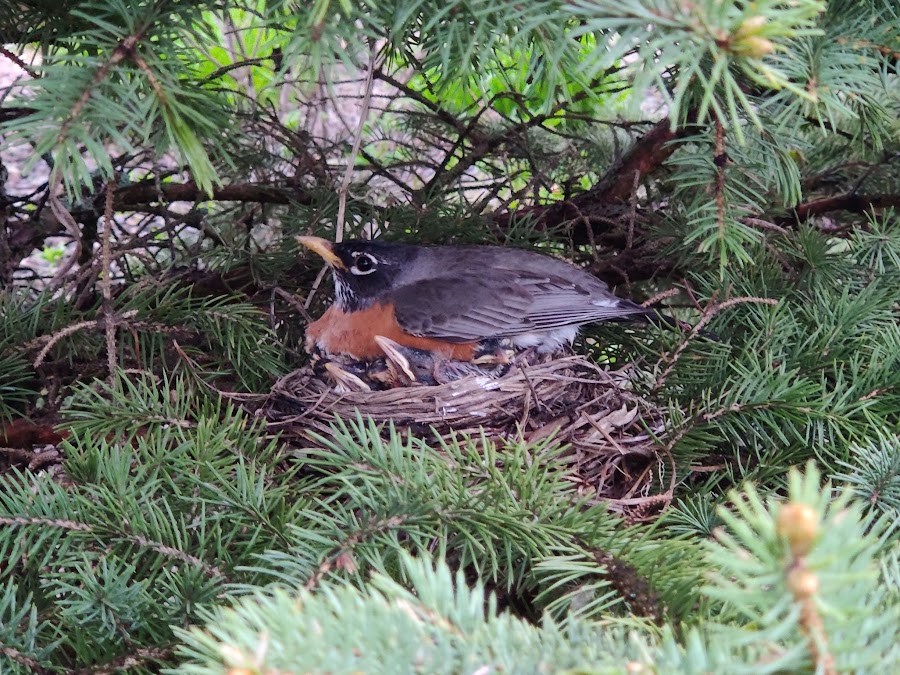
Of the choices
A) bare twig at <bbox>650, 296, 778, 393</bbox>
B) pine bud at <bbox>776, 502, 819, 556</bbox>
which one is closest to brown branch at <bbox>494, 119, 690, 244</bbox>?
bare twig at <bbox>650, 296, 778, 393</bbox>

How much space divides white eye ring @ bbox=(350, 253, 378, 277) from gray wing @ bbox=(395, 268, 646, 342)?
13 centimetres

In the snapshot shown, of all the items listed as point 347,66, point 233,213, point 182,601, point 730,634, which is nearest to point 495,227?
point 233,213

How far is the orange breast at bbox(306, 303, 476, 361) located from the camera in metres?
2.15

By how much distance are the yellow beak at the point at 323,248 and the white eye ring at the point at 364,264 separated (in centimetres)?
8

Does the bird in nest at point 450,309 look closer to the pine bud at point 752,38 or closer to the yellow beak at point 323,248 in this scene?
the yellow beak at point 323,248

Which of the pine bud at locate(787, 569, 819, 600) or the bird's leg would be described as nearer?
the pine bud at locate(787, 569, 819, 600)

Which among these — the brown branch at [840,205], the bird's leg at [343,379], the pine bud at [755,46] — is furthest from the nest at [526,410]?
the pine bud at [755,46]

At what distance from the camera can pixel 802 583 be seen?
481 millimetres

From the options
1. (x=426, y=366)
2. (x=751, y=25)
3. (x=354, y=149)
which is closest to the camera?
(x=751, y=25)

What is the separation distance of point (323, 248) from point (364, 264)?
26 centimetres

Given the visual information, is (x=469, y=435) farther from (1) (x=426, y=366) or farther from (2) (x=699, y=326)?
(1) (x=426, y=366)

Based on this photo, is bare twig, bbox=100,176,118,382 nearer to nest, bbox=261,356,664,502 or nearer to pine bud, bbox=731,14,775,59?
nest, bbox=261,356,664,502

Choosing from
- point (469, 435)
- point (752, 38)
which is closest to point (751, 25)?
point (752, 38)

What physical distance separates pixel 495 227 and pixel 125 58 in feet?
4.50
